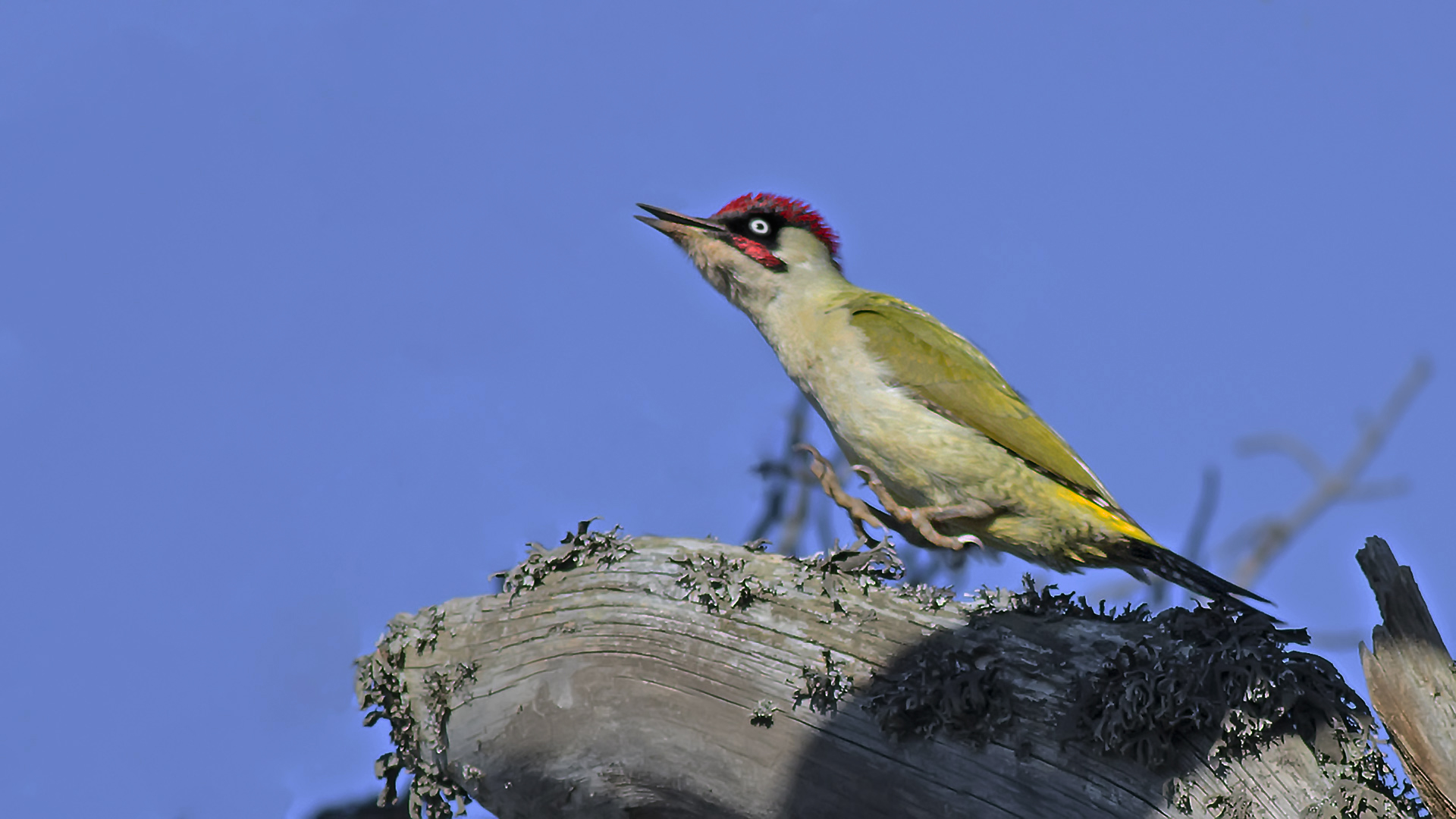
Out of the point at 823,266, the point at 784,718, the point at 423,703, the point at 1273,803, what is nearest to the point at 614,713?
the point at 784,718

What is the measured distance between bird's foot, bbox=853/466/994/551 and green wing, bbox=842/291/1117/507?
31 centimetres

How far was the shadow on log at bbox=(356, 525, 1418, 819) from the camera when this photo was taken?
2980 mm

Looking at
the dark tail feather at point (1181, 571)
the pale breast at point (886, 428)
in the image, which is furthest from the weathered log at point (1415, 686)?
the pale breast at point (886, 428)

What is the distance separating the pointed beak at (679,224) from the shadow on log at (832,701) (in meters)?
1.81

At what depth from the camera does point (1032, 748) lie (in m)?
3.09

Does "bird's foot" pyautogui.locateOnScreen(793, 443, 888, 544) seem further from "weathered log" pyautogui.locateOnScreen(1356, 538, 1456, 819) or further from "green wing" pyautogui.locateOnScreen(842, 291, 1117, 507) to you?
"weathered log" pyautogui.locateOnScreen(1356, 538, 1456, 819)

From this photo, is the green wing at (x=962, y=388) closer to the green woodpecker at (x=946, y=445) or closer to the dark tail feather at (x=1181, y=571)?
the green woodpecker at (x=946, y=445)

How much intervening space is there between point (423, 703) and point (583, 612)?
2.27 feet

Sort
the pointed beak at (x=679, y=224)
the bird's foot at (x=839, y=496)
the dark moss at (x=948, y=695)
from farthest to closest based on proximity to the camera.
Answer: the pointed beak at (x=679, y=224) < the bird's foot at (x=839, y=496) < the dark moss at (x=948, y=695)

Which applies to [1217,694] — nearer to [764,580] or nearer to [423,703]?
[764,580]

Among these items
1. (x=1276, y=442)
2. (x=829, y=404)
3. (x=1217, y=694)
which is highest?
(x=1276, y=442)

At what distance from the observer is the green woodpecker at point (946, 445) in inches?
173

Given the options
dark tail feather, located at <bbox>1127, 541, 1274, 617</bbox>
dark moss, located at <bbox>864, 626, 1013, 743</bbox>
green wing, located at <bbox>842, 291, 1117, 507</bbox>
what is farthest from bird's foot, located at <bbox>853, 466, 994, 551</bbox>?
dark moss, located at <bbox>864, 626, 1013, 743</bbox>

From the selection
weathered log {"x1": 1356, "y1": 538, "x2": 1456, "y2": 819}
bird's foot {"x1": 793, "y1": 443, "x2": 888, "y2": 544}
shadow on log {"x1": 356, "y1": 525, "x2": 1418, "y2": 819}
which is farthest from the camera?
bird's foot {"x1": 793, "y1": 443, "x2": 888, "y2": 544}
